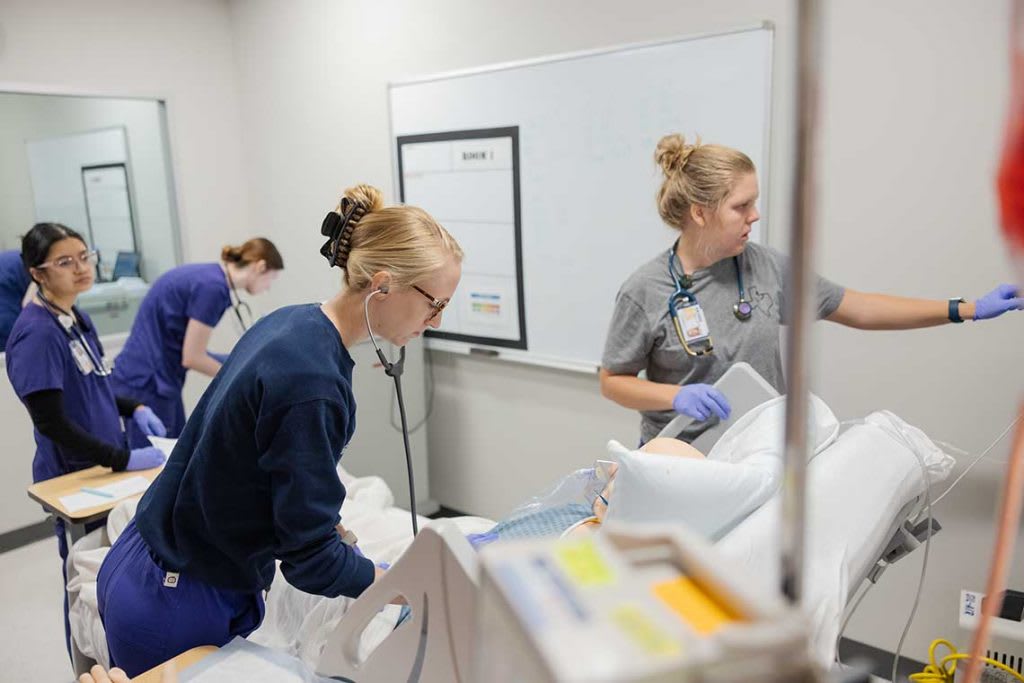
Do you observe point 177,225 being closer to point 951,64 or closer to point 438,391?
point 438,391

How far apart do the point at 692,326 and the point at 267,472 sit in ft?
3.53

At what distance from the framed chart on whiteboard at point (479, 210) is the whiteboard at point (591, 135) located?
0.09 feet

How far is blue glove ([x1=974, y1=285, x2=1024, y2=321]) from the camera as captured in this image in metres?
1.76

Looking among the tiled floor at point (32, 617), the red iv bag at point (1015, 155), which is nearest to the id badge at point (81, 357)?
the tiled floor at point (32, 617)

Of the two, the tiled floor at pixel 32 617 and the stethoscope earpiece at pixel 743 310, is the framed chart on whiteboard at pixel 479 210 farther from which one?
the tiled floor at pixel 32 617

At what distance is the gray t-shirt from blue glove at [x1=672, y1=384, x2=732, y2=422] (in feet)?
0.35

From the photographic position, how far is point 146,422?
2.66 m

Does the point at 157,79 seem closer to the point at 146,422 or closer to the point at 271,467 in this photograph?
the point at 146,422

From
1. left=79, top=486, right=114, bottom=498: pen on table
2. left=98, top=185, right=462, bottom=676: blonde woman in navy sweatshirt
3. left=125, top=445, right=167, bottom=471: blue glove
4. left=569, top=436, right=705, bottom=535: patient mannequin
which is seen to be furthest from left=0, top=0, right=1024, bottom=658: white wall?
left=79, top=486, right=114, bottom=498: pen on table

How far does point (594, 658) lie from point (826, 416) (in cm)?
128

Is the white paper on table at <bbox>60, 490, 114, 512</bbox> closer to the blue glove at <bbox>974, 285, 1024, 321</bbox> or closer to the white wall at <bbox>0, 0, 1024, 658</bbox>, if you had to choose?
the white wall at <bbox>0, 0, 1024, 658</bbox>

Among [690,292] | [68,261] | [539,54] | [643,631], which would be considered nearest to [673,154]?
[690,292]

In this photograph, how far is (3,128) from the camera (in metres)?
3.29

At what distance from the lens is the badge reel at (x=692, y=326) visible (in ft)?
6.01
